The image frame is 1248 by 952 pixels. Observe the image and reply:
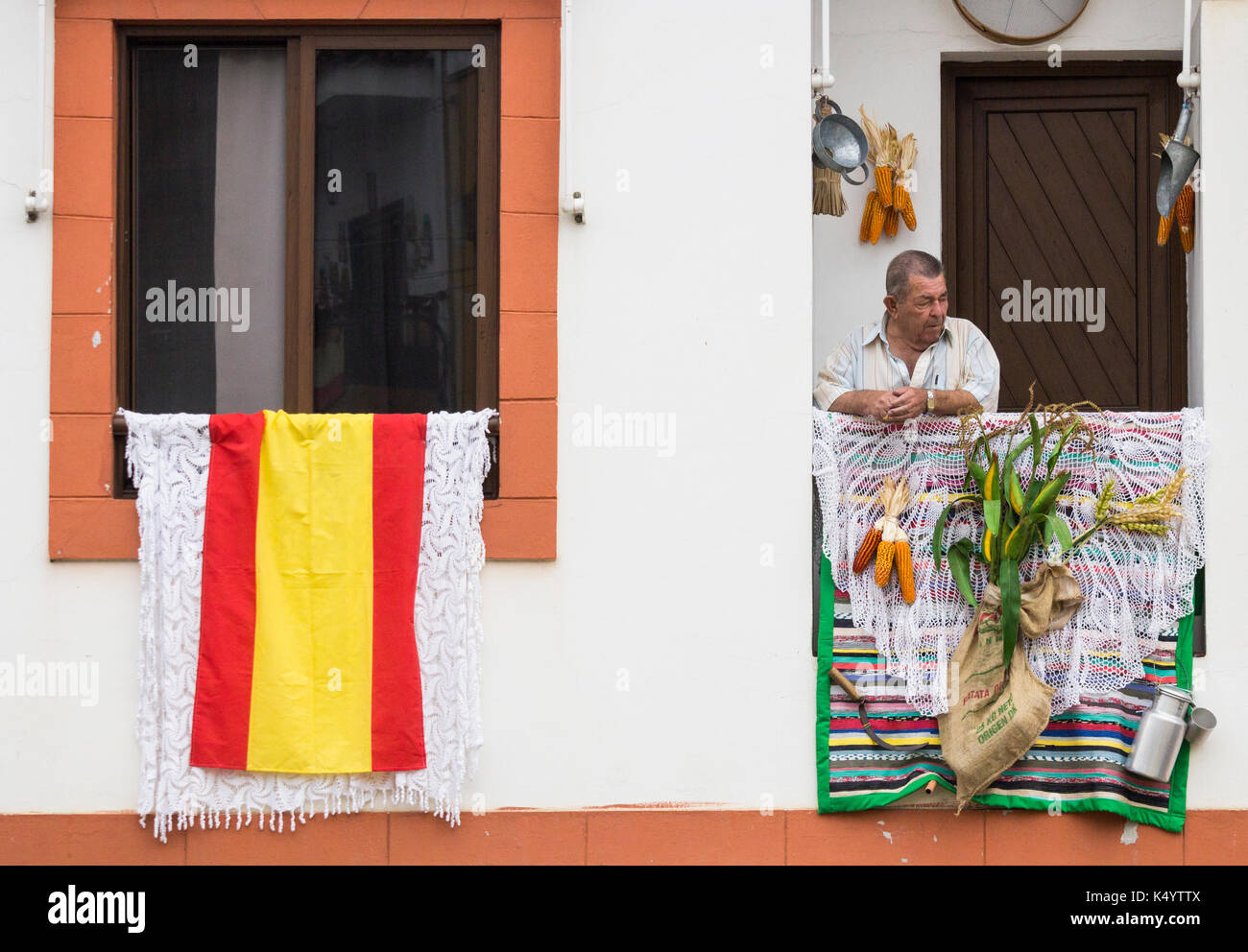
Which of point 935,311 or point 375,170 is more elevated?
point 375,170

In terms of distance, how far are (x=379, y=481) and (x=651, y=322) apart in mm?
1201

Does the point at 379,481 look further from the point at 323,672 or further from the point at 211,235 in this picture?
the point at 211,235

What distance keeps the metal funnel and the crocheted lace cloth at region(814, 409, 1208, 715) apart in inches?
34.7

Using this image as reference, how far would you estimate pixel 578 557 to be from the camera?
573 centimetres

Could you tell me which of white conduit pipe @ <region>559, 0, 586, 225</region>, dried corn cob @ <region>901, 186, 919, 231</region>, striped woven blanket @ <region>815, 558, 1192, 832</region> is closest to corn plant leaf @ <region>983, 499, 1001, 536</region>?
striped woven blanket @ <region>815, 558, 1192, 832</region>

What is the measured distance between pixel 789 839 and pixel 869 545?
115cm

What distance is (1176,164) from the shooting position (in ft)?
19.4

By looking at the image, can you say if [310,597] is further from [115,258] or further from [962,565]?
[962,565]

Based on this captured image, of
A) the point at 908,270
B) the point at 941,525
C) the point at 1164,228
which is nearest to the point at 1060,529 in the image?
the point at 941,525

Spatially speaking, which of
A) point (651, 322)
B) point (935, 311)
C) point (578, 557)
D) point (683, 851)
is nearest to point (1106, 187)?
point (935, 311)

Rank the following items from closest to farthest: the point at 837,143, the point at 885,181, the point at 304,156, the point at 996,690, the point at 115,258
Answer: the point at 996,690 → the point at 115,258 → the point at 304,156 → the point at 837,143 → the point at 885,181

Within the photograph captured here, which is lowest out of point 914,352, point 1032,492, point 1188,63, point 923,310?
point 1032,492

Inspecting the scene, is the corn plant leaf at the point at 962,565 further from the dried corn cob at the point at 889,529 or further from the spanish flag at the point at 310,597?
the spanish flag at the point at 310,597

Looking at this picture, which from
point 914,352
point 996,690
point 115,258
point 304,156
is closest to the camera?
point 996,690
